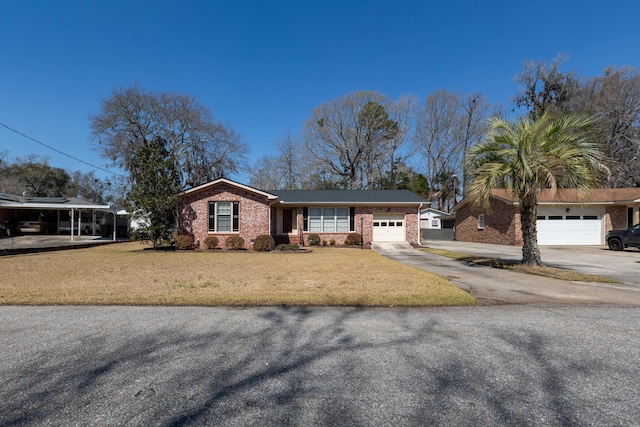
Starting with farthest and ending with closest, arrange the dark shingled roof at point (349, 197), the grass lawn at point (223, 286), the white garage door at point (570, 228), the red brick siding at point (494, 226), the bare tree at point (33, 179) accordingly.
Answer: the bare tree at point (33, 179), the white garage door at point (570, 228), the red brick siding at point (494, 226), the dark shingled roof at point (349, 197), the grass lawn at point (223, 286)

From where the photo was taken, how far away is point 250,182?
43.9 meters

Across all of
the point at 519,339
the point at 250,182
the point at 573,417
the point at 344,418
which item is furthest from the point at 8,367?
the point at 250,182

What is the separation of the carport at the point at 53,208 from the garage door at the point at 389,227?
60.0ft

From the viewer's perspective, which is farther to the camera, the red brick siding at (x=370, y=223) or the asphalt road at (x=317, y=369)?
the red brick siding at (x=370, y=223)

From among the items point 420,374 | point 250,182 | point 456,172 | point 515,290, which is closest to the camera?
point 420,374

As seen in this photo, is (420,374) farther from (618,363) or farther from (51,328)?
(51,328)

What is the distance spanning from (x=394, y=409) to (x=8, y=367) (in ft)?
12.2

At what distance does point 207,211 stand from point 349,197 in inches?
370

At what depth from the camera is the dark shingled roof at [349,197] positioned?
22.4m

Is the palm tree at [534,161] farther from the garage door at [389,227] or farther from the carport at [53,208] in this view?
the carport at [53,208]

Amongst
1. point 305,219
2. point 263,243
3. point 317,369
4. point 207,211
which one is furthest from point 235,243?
point 317,369

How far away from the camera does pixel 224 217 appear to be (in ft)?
63.3

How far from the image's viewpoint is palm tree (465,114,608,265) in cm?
1007

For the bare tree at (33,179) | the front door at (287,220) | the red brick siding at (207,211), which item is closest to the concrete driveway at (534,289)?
the red brick siding at (207,211)
